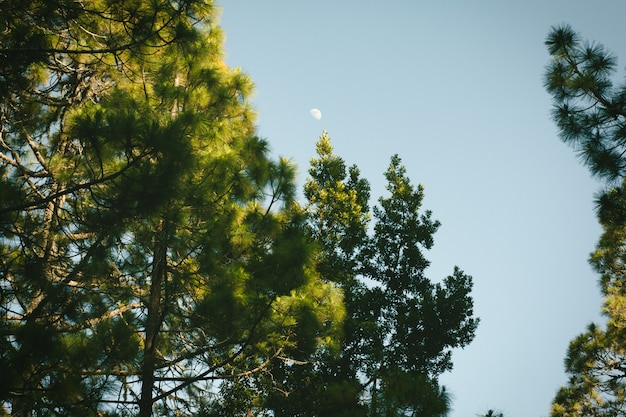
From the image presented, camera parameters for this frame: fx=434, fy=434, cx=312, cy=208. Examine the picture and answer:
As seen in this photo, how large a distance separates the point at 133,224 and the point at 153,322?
71.2 inches

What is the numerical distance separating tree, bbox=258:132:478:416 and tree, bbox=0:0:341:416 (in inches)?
156

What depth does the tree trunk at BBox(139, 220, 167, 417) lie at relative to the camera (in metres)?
5.35

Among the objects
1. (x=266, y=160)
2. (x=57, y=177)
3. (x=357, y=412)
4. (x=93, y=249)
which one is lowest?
(x=357, y=412)

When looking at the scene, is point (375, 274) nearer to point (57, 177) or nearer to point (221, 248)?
point (221, 248)

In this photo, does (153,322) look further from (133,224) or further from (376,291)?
(376,291)

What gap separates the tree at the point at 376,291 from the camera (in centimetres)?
1120

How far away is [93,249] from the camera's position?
4.85 meters

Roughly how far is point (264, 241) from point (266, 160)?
1.32 m

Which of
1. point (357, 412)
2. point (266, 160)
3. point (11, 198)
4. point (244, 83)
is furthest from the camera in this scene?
point (244, 83)

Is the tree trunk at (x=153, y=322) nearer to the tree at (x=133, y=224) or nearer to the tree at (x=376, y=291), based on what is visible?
the tree at (x=133, y=224)

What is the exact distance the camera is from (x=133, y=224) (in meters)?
4.79

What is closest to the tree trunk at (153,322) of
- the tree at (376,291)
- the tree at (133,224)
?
the tree at (133,224)

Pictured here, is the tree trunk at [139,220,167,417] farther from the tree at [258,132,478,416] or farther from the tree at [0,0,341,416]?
the tree at [258,132,478,416]


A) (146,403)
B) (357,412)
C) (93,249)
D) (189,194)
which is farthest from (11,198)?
(357,412)
